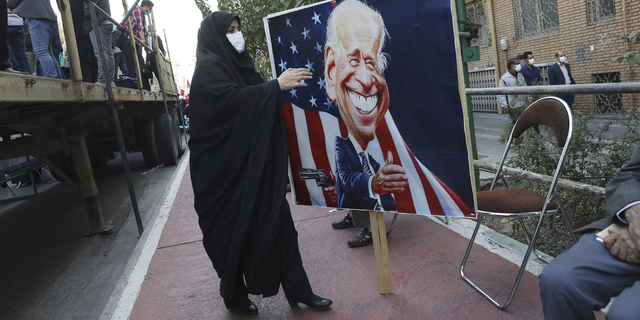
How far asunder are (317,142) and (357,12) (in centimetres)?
80

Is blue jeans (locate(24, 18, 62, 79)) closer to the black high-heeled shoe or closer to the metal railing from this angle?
the black high-heeled shoe

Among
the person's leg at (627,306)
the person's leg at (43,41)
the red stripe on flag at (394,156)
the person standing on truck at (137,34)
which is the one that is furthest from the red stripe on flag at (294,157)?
the person standing on truck at (137,34)

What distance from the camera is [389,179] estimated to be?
270 cm

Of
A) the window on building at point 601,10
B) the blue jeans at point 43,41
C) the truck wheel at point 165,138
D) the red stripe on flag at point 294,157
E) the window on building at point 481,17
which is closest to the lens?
the red stripe on flag at point 294,157

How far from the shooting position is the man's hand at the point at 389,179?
8.71 ft

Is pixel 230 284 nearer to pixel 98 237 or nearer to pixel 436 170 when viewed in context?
pixel 436 170

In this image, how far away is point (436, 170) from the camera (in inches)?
99.3

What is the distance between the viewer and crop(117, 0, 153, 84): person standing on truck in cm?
867

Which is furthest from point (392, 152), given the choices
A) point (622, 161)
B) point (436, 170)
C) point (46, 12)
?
point (46, 12)

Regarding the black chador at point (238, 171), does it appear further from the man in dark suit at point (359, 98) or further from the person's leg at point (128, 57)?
the person's leg at point (128, 57)

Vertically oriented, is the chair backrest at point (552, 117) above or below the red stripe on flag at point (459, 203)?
above

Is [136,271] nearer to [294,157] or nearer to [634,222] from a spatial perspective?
[294,157]

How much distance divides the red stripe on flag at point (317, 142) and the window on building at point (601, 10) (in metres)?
12.2

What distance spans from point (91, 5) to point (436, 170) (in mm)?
4022
